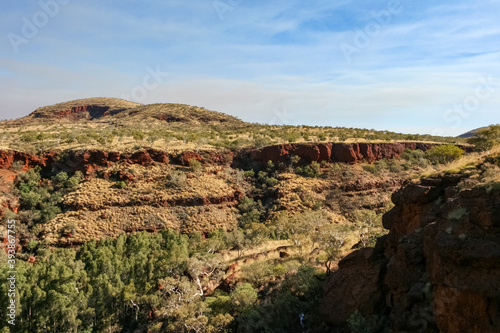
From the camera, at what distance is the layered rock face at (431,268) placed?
9.62m

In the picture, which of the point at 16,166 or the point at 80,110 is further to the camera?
the point at 80,110

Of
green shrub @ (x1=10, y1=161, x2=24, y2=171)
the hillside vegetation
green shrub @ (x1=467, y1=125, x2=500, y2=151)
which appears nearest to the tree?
the hillside vegetation

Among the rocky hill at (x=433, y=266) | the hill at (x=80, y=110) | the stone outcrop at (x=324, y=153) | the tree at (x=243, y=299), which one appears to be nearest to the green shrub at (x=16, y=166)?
the stone outcrop at (x=324, y=153)

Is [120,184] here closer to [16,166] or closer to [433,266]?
[16,166]

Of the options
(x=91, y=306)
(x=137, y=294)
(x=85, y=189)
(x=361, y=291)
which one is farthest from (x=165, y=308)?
(x=85, y=189)

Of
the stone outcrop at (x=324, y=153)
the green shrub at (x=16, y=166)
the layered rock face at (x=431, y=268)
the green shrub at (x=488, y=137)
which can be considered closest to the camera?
the layered rock face at (x=431, y=268)

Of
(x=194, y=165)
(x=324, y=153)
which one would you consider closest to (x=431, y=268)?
(x=194, y=165)

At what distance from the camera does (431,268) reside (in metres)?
11.5

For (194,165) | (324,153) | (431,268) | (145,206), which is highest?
(324,153)

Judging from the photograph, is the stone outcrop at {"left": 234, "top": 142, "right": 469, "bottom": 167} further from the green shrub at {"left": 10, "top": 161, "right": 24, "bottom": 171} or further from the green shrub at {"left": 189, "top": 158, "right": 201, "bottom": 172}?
the green shrub at {"left": 10, "top": 161, "right": 24, "bottom": 171}

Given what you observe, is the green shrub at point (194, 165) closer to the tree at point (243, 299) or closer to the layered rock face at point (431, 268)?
the tree at point (243, 299)

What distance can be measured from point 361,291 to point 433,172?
20.0ft

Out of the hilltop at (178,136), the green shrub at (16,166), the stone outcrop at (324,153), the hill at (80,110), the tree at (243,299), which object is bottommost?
the tree at (243,299)

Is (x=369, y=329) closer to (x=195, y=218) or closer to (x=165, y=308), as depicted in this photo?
(x=165, y=308)
